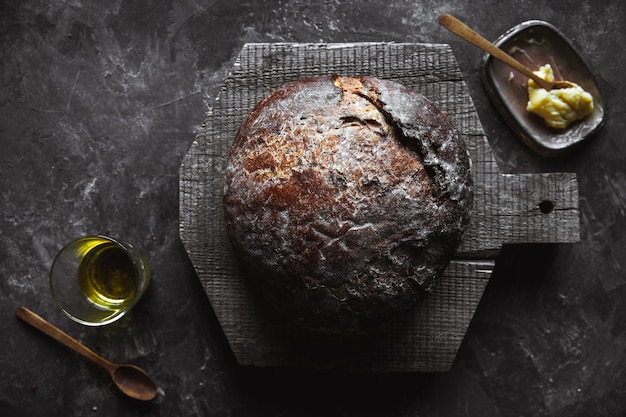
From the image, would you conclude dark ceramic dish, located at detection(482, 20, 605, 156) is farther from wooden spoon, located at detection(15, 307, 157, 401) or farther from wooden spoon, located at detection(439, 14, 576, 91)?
wooden spoon, located at detection(15, 307, 157, 401)

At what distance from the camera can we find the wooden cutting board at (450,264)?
172cm

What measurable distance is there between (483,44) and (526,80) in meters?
0.19

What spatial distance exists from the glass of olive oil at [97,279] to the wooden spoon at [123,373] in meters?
0.14

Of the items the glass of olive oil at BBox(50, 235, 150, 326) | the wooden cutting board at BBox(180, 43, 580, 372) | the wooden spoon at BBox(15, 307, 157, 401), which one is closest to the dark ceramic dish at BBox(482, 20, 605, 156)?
the wooden cutting board at BBox(180, 43, 580, 372)

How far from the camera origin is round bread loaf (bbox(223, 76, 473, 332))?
142 centimetres

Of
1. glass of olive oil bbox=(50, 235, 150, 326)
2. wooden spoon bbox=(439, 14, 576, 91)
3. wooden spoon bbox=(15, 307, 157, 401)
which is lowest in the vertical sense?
wooden spoon bbox=(15, 307, 157, 401)

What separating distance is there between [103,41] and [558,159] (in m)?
1.40

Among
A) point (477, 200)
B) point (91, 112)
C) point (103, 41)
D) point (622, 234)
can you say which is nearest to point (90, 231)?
point (91, 112)

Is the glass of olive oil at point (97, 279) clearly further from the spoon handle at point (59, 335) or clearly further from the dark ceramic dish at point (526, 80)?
the dark ceramic dish at point (526, 80)

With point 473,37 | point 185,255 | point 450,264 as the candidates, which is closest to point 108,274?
point 185,255

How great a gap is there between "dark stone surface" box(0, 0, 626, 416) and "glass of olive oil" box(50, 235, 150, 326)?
11cm

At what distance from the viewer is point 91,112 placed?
192 centimetres

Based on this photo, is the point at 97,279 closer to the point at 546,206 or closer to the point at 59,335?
the point at 59,335

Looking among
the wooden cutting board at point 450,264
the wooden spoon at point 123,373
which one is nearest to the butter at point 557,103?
the wooden cutting board at point 450,264
